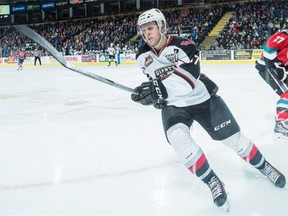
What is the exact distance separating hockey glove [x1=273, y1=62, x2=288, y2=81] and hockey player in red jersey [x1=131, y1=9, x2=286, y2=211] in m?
1.28

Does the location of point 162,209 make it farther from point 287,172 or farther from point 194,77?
point 287,172

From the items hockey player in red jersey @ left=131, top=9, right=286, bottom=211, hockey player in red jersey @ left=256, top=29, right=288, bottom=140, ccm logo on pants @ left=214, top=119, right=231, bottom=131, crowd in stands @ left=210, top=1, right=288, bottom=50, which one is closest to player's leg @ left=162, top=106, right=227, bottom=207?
hockey player in red jersey @ left=131, top=9, right=286, bottom=211

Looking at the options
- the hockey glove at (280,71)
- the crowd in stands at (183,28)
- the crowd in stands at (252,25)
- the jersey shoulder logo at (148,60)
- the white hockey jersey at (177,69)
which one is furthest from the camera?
the crowd in stands at (183,28)

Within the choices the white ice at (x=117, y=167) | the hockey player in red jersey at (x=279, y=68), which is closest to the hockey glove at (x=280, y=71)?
the hockey player in red jersey at (x=279, y=68)

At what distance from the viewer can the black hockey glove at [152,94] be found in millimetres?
2242

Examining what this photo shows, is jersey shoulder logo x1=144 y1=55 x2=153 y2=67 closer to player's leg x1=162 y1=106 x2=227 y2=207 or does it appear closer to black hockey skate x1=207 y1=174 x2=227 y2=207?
player's leg x1=162 y1=106 x2=227 y2=207

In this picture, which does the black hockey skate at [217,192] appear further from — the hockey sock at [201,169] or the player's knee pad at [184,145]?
the player's knee pad at [184,145]

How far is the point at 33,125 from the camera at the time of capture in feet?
14.7

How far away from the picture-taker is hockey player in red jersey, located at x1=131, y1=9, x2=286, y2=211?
211 cm

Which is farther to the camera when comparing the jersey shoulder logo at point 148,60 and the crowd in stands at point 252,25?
the crowd in stands at point 252,25

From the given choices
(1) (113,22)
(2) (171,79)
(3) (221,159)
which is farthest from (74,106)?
(1) (113,22)

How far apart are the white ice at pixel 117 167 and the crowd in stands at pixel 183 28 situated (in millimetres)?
11062

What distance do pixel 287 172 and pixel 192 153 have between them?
900 mm

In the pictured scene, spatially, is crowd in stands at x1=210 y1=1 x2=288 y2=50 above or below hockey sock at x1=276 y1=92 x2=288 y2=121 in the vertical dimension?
above
